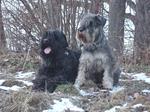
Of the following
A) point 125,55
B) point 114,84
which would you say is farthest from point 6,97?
point 125,55

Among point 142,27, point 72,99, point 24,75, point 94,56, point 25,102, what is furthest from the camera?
point 142,27

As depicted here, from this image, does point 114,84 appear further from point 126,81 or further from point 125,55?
point 125,55

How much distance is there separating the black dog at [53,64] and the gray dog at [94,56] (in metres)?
0.25

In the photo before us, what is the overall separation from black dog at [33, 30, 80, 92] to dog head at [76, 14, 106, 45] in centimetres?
46

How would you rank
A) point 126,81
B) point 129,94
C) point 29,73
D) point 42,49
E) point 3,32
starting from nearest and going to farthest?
point 129,94 < point 42,49 < point 126,81 < point 29,73 < point 3,32

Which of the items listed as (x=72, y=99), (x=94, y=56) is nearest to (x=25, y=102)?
(x=72, y=99)

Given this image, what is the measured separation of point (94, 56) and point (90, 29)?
0.44 meters

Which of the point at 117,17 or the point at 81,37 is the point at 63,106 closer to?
the point at 81,37

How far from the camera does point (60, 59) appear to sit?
843 cm

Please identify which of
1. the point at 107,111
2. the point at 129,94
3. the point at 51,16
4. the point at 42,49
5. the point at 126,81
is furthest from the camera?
the point at 51,16

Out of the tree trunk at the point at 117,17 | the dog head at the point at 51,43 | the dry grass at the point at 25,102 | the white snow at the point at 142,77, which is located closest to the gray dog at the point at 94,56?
the dog head at the point at 51,43

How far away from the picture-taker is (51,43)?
325 inches

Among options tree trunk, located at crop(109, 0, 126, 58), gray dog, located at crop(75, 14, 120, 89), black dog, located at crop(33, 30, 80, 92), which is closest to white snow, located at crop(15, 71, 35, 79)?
black dog, located at crop(33, 30, 80, 92)

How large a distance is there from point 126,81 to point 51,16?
412 centimetres
